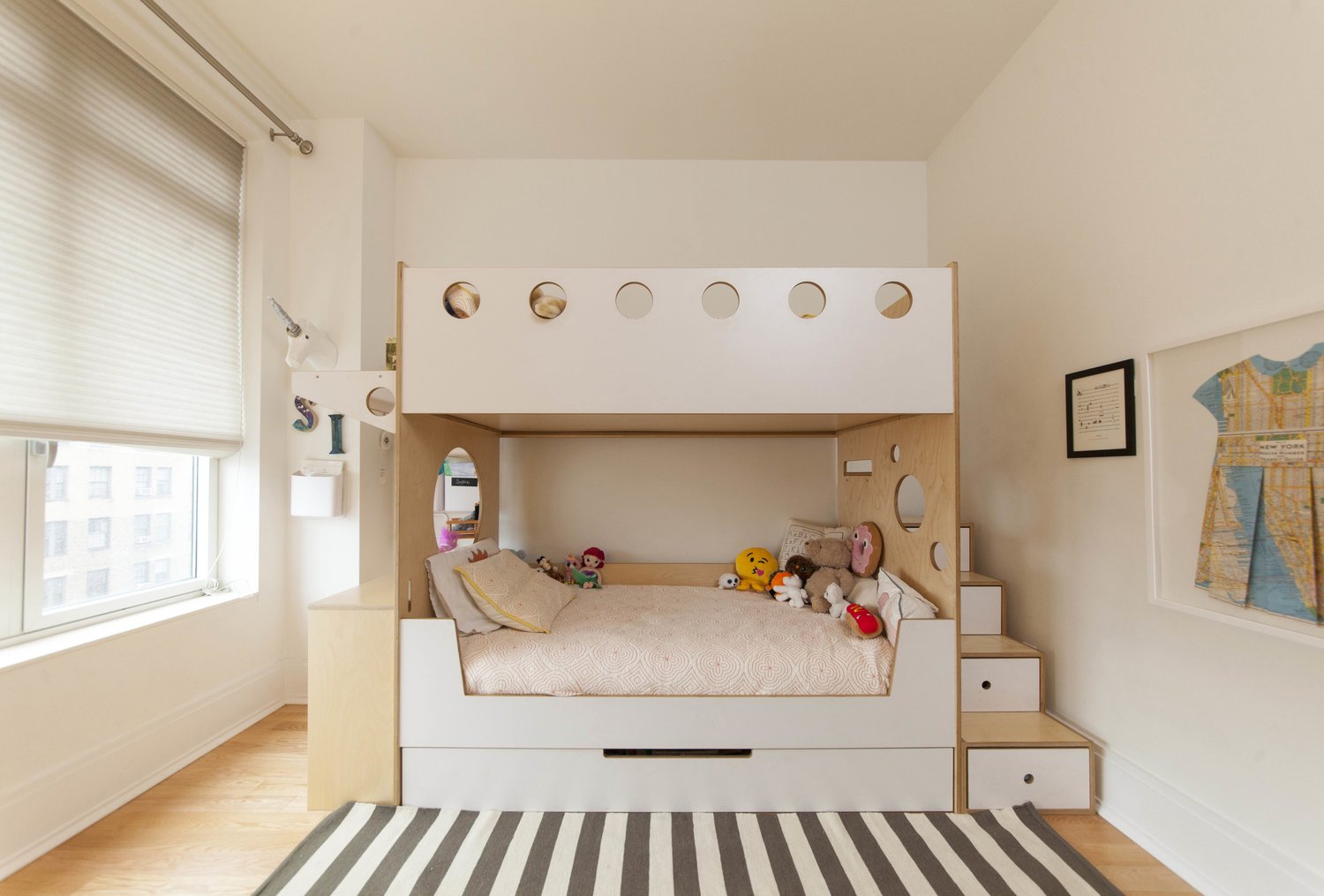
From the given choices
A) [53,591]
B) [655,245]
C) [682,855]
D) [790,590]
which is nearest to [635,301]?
[655,245]

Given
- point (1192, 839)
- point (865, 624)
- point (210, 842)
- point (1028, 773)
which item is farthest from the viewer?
point (865, 624)

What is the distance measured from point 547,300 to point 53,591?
1.75 metres

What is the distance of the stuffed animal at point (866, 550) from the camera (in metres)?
2.22

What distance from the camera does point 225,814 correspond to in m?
1.67

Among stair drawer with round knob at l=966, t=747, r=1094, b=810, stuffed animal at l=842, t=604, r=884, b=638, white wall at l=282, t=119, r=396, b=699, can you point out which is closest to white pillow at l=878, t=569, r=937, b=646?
stuffed animal at l=842, t=604, r=884, b=638

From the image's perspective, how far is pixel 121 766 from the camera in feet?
5.69

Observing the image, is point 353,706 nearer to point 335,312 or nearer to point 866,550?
point 335,312

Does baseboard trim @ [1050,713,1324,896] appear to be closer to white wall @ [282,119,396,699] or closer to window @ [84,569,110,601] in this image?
white wall @ [282,119,396,699]

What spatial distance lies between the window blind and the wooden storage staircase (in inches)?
113

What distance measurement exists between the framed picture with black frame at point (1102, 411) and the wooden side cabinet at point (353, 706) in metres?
2.19

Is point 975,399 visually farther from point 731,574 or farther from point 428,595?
point 428,595

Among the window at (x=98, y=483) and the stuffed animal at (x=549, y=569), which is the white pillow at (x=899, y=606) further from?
the window at (x=98, y=483)

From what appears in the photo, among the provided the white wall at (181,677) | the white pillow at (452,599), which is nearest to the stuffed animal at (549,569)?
the white pillow at (452,599)

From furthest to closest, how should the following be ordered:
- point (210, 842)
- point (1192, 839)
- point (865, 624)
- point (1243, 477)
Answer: point (865, 624) → point (210, 842) → point (1192, 839) → point (1243, 477)
